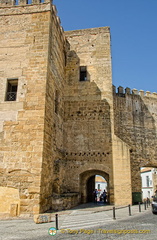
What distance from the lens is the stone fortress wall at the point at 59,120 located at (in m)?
8.12

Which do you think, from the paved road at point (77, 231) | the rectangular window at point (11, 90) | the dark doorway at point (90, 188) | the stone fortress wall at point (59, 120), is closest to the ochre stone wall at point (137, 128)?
the stone fortress wall at point (59, 120)

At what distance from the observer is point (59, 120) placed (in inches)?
449

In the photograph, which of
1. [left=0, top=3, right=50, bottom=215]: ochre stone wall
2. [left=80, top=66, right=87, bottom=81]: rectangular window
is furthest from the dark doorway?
[left=0, top=3, right=50, bottom=215]: ochre stone wall

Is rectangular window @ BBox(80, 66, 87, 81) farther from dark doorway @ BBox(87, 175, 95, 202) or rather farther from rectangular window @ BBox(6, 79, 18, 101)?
dark doorway @ BBox(87, 175, 95, 202)

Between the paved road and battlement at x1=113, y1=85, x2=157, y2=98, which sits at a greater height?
battlement at x1=113, y1=85, x2=157, y2=98

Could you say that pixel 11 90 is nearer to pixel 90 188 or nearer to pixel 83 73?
pixel 83 73

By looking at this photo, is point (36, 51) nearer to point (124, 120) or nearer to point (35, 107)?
point (35, 107)

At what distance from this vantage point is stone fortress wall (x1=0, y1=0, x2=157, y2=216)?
26.6 ft

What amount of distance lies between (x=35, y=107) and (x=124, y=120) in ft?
26.0

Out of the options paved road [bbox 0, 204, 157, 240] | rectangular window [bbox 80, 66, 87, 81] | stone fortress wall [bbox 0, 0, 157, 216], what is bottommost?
paved road [bbox 0, 204, 157, 240]

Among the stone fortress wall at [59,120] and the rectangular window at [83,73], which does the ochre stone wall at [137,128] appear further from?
the rectangular window at [83,73]

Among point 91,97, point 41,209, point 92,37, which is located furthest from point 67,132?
point 92,37

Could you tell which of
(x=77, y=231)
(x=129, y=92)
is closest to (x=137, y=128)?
(x=129, y=92)

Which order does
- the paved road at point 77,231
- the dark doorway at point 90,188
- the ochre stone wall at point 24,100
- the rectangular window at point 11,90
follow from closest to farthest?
the paved road at point 77,231
the ochre stone wall at point 24,100
the rectangular window at point 11,90
the dark doorway at point 90,188
